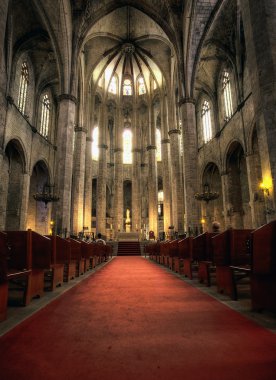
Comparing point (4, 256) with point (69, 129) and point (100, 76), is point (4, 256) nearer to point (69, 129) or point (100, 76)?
point (69, 129)

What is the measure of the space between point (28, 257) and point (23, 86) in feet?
56.3

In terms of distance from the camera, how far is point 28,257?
3641 millimetres

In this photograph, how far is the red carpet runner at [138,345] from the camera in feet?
5.25

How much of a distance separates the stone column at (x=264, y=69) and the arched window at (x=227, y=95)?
1109 cm

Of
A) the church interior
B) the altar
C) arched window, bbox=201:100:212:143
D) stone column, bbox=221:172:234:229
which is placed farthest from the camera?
the altar

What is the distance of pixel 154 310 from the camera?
3102 mm

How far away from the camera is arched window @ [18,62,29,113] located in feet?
55.8

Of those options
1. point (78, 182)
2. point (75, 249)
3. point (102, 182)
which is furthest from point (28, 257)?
point (102, 182)

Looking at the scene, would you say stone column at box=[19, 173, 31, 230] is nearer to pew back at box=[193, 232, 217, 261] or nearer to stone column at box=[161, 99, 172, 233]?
stone column at box=[161, 99, 172, 233]

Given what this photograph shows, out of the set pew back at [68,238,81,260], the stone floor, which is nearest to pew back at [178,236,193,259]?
the stone floor

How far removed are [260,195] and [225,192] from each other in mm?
4346

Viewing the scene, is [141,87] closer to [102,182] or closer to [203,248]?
[102,182]

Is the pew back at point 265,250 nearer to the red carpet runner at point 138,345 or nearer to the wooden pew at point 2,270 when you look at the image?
the red carpet runner at point 138,345

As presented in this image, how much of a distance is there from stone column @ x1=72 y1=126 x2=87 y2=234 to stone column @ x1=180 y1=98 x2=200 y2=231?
29.1 feet
